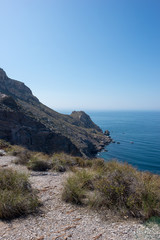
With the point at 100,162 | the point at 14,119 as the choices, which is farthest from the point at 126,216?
the point at 14,119

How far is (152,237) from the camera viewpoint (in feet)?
9.78

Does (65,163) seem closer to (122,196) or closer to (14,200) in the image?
(14,200)

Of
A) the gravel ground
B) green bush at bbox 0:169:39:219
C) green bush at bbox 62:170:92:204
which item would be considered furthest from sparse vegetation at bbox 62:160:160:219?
green bush at bbox 0:169:39:219

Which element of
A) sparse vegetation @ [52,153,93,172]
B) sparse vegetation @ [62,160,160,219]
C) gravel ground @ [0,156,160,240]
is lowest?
sparse vegetation @ [52,153,93,172]

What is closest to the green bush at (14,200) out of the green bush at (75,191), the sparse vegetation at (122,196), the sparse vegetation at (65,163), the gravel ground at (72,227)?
the gravel ground at (72,227)

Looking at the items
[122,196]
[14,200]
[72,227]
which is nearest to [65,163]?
[14,200]

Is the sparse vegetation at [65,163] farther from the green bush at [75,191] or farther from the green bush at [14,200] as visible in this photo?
the green bush at [14,200]

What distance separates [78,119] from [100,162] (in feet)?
202

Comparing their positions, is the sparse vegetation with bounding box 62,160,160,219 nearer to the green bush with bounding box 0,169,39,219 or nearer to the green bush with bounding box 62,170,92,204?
the green bush with bounding box 62,170,92,204

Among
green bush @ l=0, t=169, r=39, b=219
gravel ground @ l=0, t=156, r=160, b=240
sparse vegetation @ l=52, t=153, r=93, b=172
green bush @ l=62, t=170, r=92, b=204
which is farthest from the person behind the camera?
sparse vegetation @ l=52, t=153, r=93, b=172

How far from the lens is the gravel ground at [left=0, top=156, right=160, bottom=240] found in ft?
10.0

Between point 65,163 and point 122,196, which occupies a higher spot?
point 122,196

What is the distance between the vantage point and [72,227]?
3.38 m

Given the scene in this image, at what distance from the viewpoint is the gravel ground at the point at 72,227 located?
120 inches
